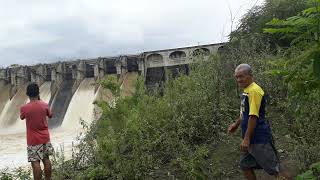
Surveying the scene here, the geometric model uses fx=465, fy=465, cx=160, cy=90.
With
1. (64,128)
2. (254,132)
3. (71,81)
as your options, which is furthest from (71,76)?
(254,132)

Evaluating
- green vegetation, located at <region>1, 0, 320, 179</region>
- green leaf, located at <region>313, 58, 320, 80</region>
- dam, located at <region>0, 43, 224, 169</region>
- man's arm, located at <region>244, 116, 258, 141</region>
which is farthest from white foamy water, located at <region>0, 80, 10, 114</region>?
green leaf, located at <region>313, 58, 320, 80</region>

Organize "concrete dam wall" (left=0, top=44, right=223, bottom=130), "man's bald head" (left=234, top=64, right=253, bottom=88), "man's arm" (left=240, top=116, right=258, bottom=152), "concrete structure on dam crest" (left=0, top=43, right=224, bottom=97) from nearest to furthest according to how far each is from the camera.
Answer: "man's arm" (left=240, top=116, right=258, bottom=152) → "man's bald head" (left=234, top=64, right=253, bottom=88) → "concrete dam wall" (left=0, top=44, right=223, bottom=130) → "concrete structure on dam crest" (left=0, top=43, right=224, bottom=97)

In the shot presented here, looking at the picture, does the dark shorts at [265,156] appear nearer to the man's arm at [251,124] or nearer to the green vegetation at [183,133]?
the man's arm at [251,124]

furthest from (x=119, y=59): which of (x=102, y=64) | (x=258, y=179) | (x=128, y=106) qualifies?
(x=258, y=179)

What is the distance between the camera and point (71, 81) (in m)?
24.7

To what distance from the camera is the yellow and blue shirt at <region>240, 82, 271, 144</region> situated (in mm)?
3969

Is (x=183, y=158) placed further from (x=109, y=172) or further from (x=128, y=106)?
(x=128, y=106)

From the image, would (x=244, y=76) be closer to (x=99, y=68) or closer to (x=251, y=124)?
(x=251, y=124)

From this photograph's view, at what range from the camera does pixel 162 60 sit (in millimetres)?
23219

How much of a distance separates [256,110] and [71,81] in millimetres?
21505

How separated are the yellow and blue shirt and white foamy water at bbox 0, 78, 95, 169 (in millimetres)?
12669

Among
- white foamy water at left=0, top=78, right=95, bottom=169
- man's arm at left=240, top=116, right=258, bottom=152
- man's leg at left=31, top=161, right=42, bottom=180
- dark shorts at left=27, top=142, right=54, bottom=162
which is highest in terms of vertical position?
man's arm at left=240, top=116, right=258, bottom=152

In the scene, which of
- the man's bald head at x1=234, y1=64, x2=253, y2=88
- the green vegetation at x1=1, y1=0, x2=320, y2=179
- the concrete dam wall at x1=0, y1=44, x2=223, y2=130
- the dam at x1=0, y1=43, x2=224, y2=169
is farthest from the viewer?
the concrete dam wall at x1=0, y1=44, x2=223, y2=130

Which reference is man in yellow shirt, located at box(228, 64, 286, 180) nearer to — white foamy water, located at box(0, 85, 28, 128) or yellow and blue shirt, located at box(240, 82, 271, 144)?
yellow and blue shirt, located at box(240, 82, 271, 144)
